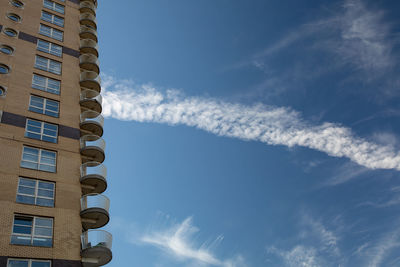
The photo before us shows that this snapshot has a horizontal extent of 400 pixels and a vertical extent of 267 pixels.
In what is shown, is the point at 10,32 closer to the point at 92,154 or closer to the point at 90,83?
the point at 90,83

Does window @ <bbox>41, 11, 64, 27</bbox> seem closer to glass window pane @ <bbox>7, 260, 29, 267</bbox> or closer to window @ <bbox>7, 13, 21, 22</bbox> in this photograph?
window @ <bbox>7, 13, 21, 22</bbox>

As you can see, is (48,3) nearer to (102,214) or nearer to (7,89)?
(7,89)

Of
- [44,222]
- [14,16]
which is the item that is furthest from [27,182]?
[14,16]

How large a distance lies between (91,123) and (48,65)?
6360 millimetres

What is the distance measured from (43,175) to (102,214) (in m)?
4.08

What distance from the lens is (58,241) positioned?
19578 mm

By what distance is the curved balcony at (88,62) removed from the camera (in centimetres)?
3078

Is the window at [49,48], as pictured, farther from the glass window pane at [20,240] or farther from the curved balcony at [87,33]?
the glass window pane at [20,240]

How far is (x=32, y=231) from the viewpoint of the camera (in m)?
19.4

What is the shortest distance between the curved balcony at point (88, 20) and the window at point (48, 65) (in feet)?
25.5

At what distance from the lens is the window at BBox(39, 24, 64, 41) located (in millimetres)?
31203

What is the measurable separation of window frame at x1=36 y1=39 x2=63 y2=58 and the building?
8 cm

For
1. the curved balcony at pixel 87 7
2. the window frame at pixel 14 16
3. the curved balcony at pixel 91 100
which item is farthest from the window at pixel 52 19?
the curved balcony at pixel 91 100

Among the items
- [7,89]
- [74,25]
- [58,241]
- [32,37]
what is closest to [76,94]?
[7,89]
